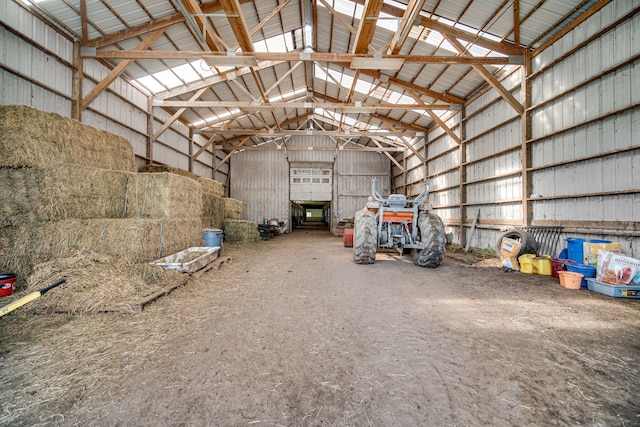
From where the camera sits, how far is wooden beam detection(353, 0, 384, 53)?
510cm

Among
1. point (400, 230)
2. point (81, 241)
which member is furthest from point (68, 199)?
point (400, 230)

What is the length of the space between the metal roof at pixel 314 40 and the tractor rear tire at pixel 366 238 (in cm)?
393

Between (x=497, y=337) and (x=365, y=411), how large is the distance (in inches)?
73.2

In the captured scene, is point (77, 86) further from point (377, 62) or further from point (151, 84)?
point (377, 62)

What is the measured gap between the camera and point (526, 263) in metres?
5.90

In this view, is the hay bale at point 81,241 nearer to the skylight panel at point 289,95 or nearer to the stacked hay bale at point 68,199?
the stacked hay bale at point 68,199

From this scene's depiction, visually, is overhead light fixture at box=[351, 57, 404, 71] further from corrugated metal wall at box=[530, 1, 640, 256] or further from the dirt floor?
the dirt floor

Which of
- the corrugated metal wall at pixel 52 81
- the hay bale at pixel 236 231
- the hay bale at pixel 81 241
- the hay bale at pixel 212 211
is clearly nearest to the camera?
the hay bale at pixel 81 241

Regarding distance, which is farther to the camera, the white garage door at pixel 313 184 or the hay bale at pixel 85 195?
the white garage door at pixel 313 184

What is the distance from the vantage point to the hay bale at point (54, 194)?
13.8ft

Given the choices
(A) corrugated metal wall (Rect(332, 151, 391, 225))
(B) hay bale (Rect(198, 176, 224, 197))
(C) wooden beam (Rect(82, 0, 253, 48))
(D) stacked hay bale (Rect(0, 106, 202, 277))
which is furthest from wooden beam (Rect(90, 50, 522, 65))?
(A) corrugated metal wall (Rect(332, 151, 391, 225))

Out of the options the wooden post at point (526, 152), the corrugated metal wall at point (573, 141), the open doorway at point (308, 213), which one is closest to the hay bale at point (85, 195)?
the corrugated metal wall at point (573, 141)

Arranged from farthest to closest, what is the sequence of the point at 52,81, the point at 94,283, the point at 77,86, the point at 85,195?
the point at 77,86, the point at 52,81, the point at 85,195, the point at 94,283

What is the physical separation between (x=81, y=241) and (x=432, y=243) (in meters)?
6.97
